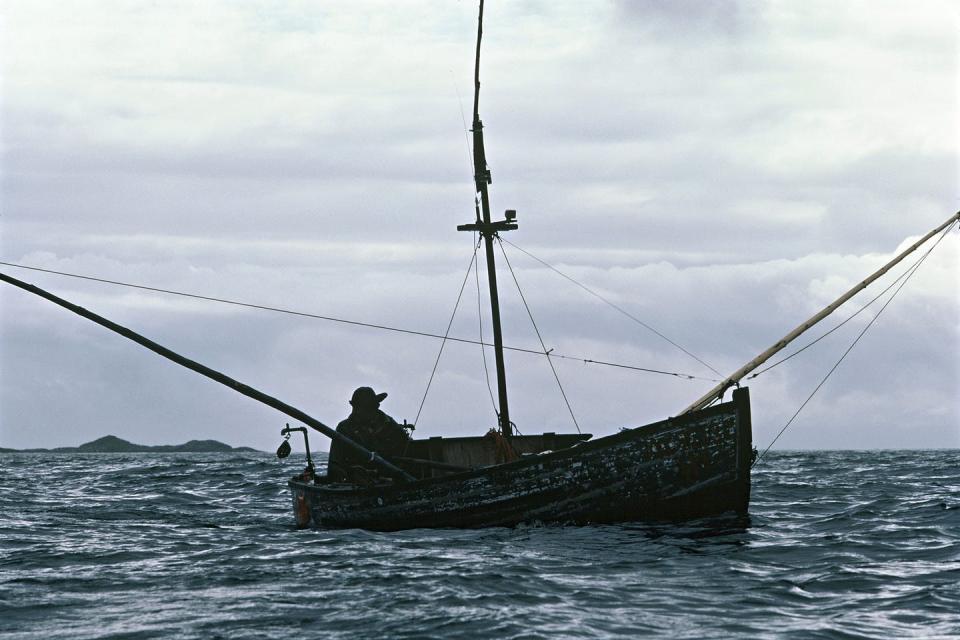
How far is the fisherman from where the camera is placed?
22016mm

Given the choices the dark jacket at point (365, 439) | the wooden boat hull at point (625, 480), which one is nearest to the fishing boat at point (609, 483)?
the wooden boat hull at point (625, 480)

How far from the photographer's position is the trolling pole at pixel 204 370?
21.0 metres

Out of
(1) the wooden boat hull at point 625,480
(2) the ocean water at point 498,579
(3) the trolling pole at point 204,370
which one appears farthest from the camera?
(3) the trolling pole at point 204,370

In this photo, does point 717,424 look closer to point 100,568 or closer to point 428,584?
point 428,584

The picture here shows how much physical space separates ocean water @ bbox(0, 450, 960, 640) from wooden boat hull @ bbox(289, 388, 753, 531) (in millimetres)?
388

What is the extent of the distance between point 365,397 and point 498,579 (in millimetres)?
8556

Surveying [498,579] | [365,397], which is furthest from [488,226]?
[498,579]

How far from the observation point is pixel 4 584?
14.7m

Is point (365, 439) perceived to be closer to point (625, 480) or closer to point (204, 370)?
point (204, 370)

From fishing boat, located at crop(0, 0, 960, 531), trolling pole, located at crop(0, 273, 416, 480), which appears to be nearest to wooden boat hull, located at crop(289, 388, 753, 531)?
fishing boat, located at crop(0, 0, 960, 531)

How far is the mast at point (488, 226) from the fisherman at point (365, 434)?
2.31m

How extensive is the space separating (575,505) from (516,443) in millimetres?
4378

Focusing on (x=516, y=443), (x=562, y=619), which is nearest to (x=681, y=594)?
(x=562, y=619)

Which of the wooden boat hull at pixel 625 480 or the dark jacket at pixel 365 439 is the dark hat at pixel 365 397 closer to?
the dark jacket at pixel 365 439
